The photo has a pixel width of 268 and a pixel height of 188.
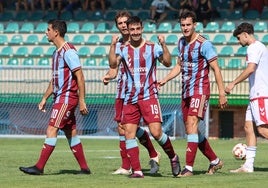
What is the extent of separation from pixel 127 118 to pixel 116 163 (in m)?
3.23

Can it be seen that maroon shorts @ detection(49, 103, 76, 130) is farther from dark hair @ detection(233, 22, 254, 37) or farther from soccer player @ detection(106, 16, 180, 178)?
dark hair @ detection(233, 22, 254, 37)

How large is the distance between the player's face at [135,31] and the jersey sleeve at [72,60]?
92cm

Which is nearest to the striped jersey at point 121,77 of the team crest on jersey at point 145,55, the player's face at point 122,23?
the player's face at point 122,23

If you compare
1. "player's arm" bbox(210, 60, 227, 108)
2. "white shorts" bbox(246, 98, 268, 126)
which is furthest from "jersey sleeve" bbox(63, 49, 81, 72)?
"white shorts" bbox(246, 98, 268, 126)

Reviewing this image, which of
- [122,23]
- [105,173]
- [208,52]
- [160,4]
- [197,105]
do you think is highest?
[160,4]

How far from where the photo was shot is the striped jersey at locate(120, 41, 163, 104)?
11.9 meters

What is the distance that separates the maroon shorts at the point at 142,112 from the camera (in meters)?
11.9

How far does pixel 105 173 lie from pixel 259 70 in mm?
2634

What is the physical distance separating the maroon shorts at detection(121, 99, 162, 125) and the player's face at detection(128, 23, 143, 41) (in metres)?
0.84

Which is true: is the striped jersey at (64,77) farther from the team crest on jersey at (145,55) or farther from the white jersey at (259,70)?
the white jersey at (259,70)

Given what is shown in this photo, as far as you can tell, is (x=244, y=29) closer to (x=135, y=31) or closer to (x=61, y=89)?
(x=135, y=31)

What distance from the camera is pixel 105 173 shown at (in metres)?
12.8

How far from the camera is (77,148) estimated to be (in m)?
12.6

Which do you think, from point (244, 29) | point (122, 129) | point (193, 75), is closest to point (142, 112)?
point (193, 75)
